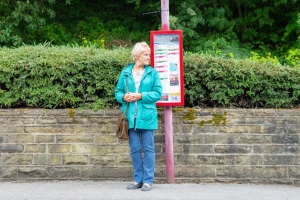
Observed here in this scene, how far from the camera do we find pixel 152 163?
7062 millimetres

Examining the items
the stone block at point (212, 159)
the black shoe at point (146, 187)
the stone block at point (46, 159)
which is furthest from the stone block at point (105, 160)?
the stone block at point (212, 159)

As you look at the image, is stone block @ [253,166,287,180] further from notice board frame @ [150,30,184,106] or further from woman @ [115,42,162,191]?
woman @ [115,42,162,191]

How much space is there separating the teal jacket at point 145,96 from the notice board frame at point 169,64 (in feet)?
1.54

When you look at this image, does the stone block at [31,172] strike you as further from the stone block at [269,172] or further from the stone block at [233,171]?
the stone block at [269,172]

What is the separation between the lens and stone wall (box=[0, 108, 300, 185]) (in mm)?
7746

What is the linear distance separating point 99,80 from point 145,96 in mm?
1253

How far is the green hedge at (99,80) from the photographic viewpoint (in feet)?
25.6

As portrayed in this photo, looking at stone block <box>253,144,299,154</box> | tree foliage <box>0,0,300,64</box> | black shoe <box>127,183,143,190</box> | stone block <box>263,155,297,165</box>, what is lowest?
black shoe <box>127,183,143,190</box>

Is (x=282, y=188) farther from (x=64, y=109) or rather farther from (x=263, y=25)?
(x=263, y=25)

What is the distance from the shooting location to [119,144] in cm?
774

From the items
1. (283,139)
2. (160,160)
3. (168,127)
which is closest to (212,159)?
(160,160)

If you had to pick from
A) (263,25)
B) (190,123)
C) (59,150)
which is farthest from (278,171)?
(263,25)

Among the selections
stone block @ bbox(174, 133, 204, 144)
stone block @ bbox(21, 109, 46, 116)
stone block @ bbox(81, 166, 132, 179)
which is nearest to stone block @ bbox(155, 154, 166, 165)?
stone block @ bbox(174, 133, 204, 144)

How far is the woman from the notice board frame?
1.45 feet
